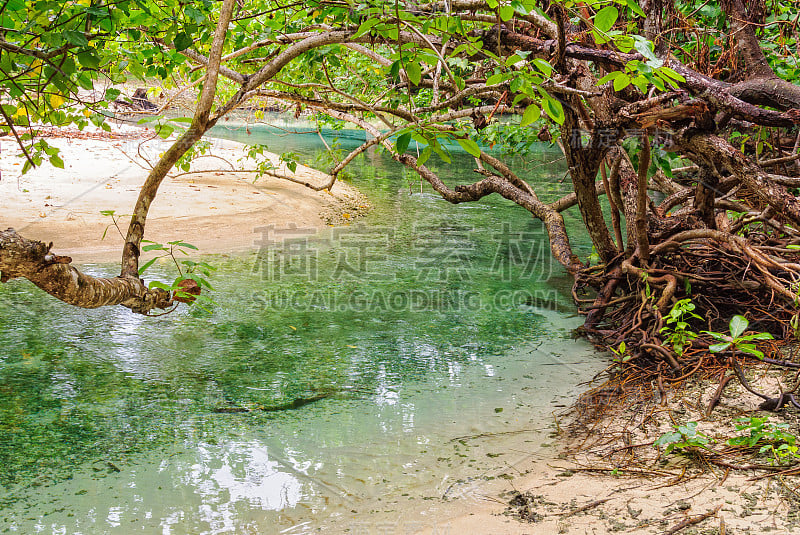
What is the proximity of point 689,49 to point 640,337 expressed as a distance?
213cm

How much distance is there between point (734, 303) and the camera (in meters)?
4.60

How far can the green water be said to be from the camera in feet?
9.68

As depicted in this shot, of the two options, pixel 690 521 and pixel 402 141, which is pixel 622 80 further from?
pixel 690 521

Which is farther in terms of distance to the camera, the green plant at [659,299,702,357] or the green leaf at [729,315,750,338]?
the green plant at [659,299,702,357]

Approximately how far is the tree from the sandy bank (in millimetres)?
2413

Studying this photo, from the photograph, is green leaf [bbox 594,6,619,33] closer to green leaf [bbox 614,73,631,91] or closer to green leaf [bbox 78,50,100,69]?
green leaf [bbox 614,73,631,91]

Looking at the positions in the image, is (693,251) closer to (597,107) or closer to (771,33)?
(597,107)

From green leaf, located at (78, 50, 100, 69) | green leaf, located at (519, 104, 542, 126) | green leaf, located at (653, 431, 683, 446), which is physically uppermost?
green leaf, located at (78, 50, 100, 69)

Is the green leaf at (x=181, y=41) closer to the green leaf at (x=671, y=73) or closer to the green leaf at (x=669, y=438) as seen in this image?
the green leaf at (x=671, y=73)

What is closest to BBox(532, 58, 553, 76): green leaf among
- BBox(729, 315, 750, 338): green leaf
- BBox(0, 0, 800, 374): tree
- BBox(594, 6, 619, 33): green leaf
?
BBox(0, 0, 800, 374): tree

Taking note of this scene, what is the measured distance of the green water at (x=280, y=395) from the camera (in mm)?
2951

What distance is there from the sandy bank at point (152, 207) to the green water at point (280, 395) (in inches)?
40.6

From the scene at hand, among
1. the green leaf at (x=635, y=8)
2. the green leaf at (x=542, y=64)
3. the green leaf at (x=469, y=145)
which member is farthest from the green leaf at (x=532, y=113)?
the green leaf at (x=635, y=8)

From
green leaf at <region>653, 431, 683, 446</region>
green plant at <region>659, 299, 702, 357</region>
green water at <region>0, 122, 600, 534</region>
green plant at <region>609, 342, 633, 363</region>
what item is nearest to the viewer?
green leaf at <region>653, 431, 683, 446</region>
